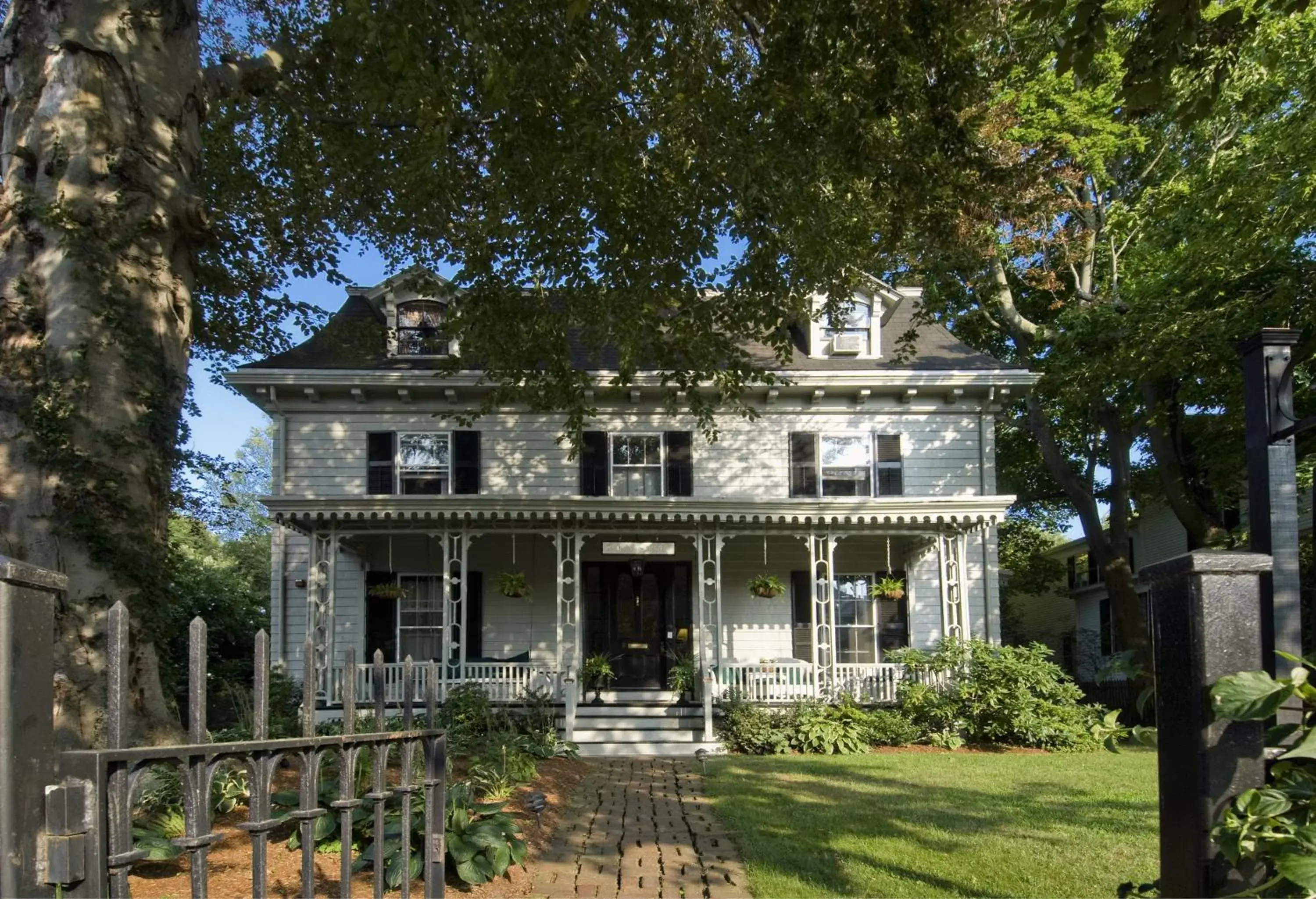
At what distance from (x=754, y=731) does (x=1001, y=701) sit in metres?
3.71

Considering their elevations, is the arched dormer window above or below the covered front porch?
above

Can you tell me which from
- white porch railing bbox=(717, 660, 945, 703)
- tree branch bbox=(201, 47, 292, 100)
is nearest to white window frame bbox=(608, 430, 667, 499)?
white porch railing bbox=(717, 660, 945, 703)

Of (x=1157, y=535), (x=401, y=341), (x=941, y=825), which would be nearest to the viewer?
(x=941, y=825)

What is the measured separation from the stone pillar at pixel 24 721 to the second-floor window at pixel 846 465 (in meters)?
16.4

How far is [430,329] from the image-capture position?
1836 cm

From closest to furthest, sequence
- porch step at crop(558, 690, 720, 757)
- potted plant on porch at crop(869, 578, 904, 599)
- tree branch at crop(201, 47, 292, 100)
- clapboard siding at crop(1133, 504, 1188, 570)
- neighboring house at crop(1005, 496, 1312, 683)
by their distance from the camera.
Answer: tree branch at crop(201, 47, 292, 100) < porch step at crop(558, 690, 720, 757) < potted plant on porch at crop(869, 578, 904, 599) < clapboard siding at crop(1133, 504, 1188, 570) < neighboring house at crop(1005, 496, 1312, 683)

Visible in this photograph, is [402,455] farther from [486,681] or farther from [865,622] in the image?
[865,622]

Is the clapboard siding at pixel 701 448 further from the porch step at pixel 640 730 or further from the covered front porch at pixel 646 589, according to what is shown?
the porch step at pixel 640 730

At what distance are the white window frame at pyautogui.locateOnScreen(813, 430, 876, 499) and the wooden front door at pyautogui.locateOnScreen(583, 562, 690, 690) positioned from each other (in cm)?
302

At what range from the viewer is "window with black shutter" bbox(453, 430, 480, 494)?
701 inches

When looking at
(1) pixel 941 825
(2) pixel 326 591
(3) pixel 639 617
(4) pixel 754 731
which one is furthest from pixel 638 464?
(1) pixel 941 825

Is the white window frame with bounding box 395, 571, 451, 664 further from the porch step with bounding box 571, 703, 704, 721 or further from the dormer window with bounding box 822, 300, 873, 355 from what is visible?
the dormer window with bounding box 822, 300, 873, 355

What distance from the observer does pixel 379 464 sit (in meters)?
17.8

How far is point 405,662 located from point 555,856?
317 centimetres
